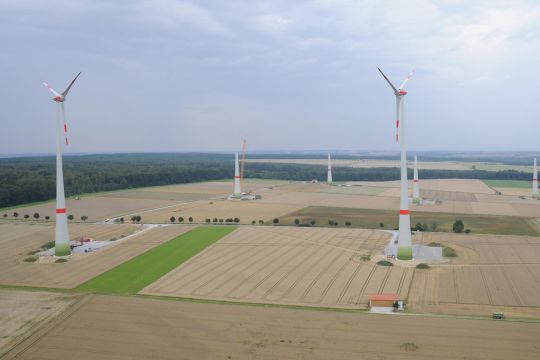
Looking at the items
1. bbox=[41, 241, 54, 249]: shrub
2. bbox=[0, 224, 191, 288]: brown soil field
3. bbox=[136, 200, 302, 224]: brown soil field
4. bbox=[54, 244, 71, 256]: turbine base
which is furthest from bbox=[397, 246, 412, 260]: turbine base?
bbox=[41, 241, 54, 249]: shrub

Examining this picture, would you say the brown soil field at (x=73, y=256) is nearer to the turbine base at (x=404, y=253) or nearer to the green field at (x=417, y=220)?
the green field at (x=417, y=220)

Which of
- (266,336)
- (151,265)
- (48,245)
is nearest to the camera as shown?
(266,336)

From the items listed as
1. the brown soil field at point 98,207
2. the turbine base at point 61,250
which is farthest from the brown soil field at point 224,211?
the turbine base at point 61,250

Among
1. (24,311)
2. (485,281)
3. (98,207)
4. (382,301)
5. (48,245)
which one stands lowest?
(24,311)

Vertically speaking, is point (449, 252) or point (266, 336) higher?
point (449, 252)

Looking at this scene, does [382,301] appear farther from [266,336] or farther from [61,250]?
[61,250]

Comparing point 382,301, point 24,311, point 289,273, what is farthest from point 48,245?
point 382,301

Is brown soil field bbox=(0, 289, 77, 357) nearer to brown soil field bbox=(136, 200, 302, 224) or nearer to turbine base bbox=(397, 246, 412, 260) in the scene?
turbine base bbox=(397, 246, 412, 260)
